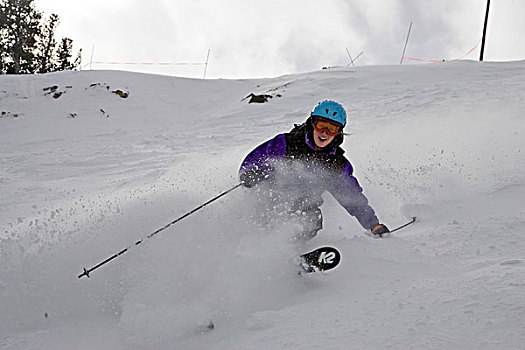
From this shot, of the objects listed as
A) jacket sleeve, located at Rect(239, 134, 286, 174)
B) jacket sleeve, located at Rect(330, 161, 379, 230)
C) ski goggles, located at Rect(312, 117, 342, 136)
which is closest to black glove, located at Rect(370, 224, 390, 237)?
jacket sleeve, located at Rect(330, 161, 379, 230)

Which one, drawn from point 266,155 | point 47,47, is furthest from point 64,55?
point 266,155

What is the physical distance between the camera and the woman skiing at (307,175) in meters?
3.03

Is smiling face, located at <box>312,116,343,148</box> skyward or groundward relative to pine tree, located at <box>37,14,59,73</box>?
groundward

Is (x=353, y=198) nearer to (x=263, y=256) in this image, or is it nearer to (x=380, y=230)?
(x=380, y=230)

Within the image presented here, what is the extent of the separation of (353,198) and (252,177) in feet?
2.57

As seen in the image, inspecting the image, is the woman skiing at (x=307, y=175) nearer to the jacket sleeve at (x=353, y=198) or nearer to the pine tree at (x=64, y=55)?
the jacket sleeve at (x=353, y=198)

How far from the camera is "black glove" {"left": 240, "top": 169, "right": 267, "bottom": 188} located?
10.1ft

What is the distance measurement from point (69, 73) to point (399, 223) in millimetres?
12685

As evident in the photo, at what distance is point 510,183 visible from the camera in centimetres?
370

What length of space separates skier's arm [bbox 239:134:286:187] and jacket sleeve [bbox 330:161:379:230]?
0.49 m

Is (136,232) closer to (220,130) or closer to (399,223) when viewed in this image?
(399,223)

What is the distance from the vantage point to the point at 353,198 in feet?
10.1

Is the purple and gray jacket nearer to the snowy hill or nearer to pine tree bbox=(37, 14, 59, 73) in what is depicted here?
the snowy hill

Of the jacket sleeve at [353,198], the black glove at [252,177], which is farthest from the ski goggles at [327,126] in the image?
the black glove at [252,177]
